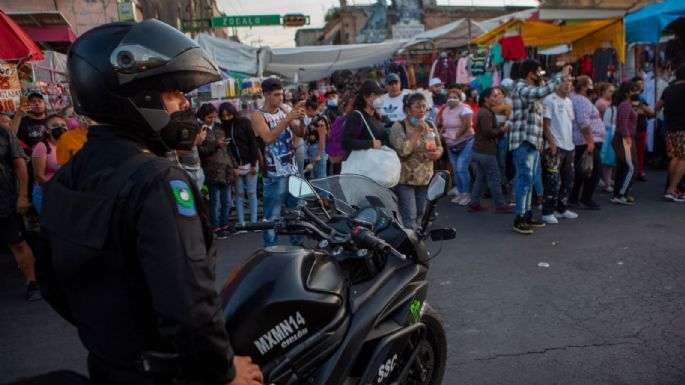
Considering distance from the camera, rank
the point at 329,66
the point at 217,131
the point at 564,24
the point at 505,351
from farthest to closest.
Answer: the point at 329,66 < the point at 564,24 < the point at 217,131 < the point at 505,351

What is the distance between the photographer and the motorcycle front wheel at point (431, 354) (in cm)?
265

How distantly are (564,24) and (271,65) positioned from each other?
740 cm

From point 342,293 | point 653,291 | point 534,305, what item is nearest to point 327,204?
point 342,293

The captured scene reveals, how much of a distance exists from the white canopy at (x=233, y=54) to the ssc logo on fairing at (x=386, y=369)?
31.8ft

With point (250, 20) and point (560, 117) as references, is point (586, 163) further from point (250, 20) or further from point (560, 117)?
point (250, 20)

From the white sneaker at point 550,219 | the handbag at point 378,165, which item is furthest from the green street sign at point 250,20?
the handbag at point 378,165

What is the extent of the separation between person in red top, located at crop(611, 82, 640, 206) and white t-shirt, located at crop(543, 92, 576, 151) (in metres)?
1.55

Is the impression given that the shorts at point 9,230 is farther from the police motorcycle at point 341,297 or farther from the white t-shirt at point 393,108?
the white t-shirt at point 393,108

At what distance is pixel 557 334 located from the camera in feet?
12.0

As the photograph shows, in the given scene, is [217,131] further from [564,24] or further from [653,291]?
[564,24]

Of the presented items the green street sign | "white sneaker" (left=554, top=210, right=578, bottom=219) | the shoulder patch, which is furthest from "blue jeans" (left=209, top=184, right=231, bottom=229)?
the green street sign

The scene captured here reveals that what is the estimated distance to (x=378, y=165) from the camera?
4996 millimetres

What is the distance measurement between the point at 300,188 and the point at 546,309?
2443 millimetres

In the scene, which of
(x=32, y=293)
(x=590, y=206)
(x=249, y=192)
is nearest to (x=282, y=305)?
(x=32, y=293)
